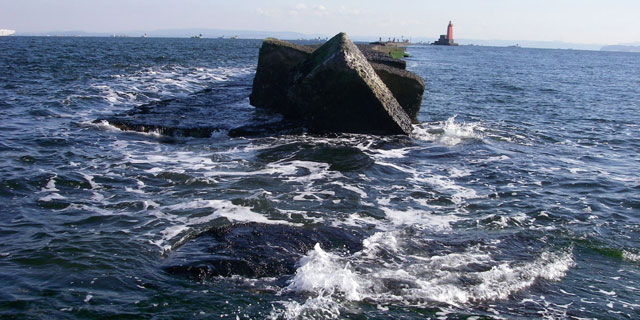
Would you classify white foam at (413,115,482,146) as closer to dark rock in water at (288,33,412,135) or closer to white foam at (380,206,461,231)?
dark rock in water at (288,33,412,135)

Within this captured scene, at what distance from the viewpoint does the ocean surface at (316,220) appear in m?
5.21

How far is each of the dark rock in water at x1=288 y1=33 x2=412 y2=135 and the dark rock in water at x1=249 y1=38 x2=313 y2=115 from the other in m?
1.62

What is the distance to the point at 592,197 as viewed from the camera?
941 cm

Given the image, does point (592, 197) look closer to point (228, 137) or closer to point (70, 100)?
point (228, 137)

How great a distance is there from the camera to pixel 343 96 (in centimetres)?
1296

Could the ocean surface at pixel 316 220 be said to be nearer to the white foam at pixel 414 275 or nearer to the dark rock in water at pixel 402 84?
the white foam at pixel 414 275

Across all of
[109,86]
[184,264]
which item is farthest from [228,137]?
[109,86]

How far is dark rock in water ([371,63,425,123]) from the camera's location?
1522cm

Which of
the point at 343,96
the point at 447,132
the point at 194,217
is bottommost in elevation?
the point at 194,217

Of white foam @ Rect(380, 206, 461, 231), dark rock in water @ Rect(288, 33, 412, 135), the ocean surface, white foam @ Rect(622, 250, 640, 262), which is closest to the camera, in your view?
the ocean surface

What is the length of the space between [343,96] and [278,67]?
4.03 metres

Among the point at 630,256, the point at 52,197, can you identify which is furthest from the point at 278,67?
the point at 630,256

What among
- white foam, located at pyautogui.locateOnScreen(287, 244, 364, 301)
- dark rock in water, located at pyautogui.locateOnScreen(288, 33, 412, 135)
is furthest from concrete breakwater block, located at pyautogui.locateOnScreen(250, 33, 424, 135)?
white foam, located at pyautogui.locateOnScreen(287, 244, 364, 301)

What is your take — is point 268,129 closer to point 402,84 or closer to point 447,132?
point 402,84
